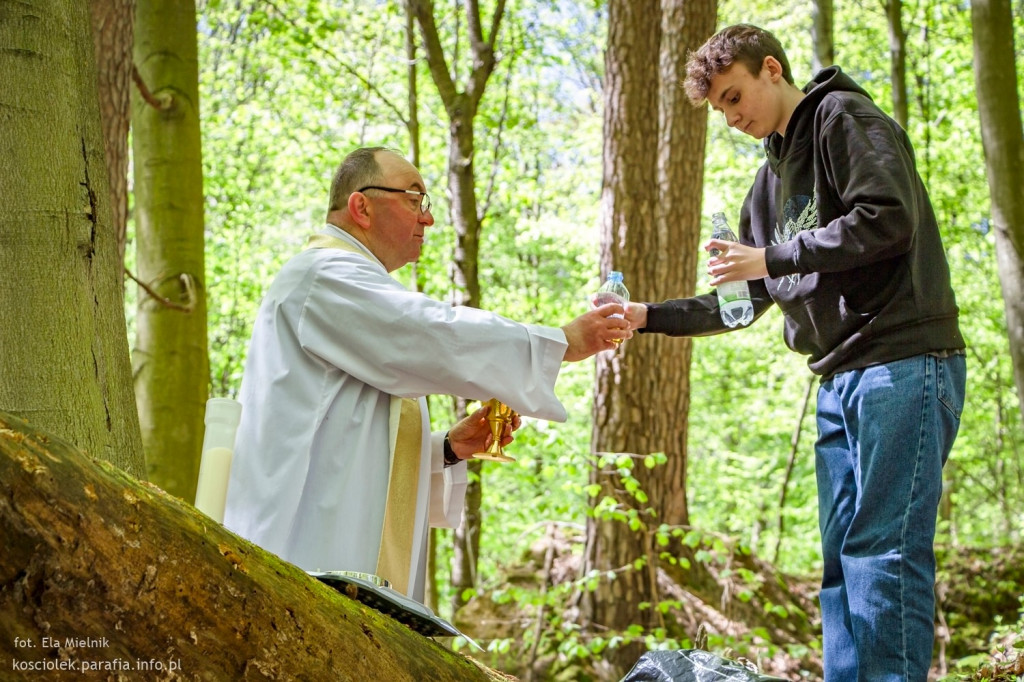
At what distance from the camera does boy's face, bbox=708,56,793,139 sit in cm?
309

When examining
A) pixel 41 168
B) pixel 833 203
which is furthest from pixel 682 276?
pixel 41 168

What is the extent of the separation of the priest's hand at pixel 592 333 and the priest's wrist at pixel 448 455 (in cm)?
74

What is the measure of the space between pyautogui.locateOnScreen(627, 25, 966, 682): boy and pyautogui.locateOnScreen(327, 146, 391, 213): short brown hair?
1.24m

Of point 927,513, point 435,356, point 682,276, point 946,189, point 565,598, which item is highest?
point 946,189

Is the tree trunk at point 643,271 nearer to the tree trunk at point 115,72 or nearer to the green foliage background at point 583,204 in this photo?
the tree trunk at point 115,72

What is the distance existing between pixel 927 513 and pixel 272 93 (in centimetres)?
1400

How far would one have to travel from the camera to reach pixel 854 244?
2.66 meters

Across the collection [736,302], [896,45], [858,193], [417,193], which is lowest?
[736,302]

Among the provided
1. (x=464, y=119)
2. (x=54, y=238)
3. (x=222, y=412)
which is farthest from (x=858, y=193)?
(x=464, y=119)

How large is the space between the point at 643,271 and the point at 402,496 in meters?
3.59

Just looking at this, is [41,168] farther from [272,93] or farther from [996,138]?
[272,93]

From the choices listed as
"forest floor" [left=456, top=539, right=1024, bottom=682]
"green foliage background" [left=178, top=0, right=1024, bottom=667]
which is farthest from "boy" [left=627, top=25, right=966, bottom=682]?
"green foliage background" [left=178, top=0, right=1024, bottom=667]

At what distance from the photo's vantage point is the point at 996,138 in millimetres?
6727

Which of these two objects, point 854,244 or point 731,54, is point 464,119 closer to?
point 731,54
